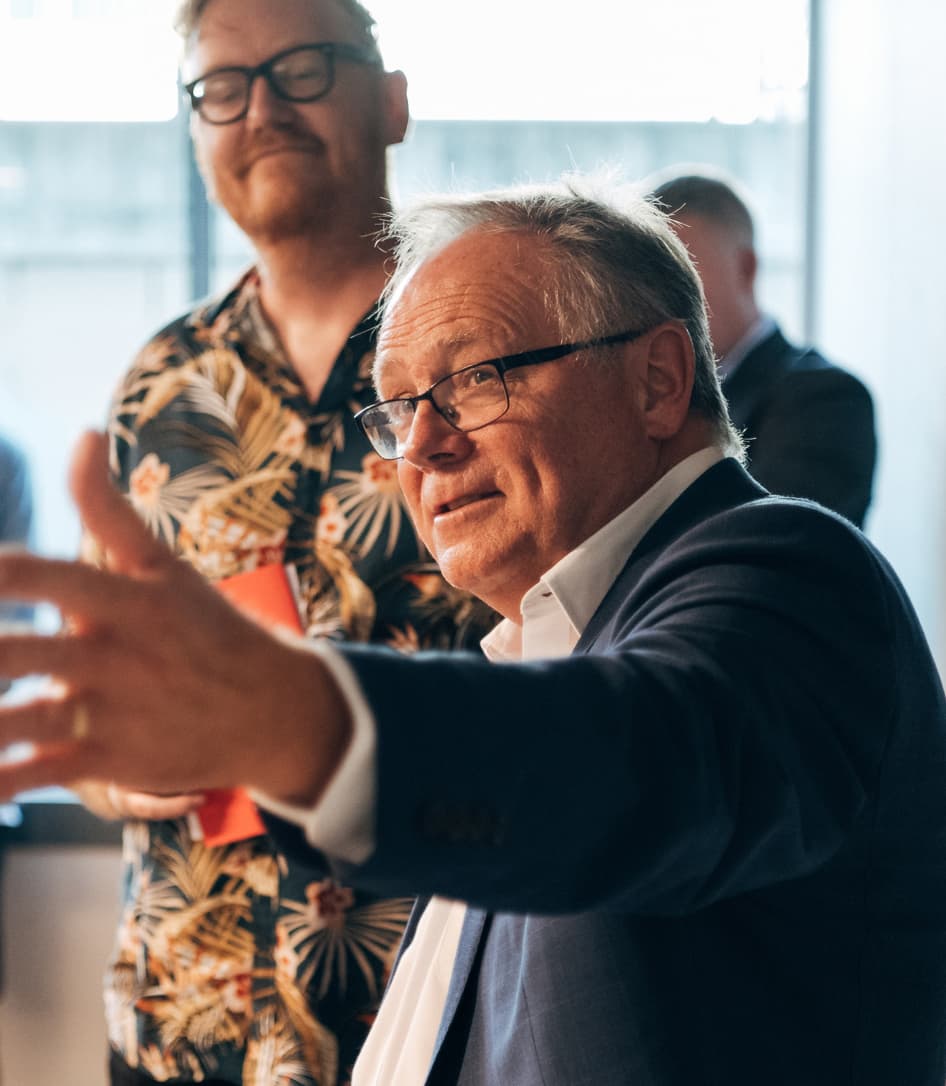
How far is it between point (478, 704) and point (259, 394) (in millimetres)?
1073

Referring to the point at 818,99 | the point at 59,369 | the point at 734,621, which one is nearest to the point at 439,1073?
the point at 734,621

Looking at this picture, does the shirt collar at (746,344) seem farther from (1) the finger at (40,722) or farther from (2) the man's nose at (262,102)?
(1) the finger at (40,722)

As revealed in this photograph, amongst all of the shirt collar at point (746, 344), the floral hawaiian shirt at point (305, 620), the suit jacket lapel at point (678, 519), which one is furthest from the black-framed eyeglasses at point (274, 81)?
the suit jacket lapel at point (678, 519)

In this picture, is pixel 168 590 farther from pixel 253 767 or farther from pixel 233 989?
pixel 233 989

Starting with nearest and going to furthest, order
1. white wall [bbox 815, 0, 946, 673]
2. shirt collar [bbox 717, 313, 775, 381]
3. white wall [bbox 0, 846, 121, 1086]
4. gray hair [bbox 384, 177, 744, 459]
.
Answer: gray hair [bbox 384, 177, 744, 459] → shirt collar [bbox 717, 313, 775, 381] → white wall [bbox 815, 0, 946, 673] → white wall [bbox 0, 846, 121, 1086]

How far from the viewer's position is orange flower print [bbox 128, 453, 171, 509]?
153cm

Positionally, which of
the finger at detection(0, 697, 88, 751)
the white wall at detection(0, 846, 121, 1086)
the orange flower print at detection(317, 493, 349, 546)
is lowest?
the white wall at detection(0, 846, 121, 1086)

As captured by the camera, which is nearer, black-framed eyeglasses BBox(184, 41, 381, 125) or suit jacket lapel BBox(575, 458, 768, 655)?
suit jacket lapel BBox(575, 458, 768, 655)

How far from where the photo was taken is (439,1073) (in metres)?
0.92

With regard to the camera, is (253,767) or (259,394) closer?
(253,767)

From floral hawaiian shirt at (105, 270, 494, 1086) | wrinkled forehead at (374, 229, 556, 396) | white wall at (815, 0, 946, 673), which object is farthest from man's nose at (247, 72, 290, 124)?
white wall at (815, 0, 946, 673)

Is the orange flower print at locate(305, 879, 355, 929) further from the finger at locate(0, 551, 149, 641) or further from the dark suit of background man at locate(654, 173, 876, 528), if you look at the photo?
the finger at locate(0, 551, 149, 641)

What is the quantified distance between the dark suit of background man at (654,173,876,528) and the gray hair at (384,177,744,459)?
476mm

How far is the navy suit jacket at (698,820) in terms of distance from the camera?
54 cm
